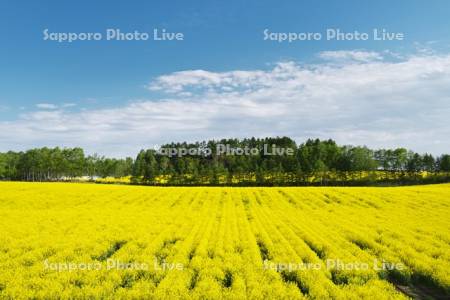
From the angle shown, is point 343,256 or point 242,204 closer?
point 343,256

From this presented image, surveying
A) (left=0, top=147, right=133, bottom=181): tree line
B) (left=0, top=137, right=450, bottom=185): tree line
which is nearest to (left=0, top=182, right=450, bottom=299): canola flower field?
(left=0, top=137, right=450, bottom=185): tree line

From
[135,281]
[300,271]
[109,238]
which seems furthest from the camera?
[109,238]

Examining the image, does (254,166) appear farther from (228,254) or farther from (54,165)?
(228,254)

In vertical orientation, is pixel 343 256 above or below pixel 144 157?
below

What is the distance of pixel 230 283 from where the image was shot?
1727 centimetres

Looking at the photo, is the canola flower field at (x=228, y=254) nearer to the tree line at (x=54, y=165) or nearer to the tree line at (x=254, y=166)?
the tree line at (x=254, y=166)

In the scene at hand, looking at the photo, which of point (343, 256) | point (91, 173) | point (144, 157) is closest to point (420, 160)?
point (144, 157)

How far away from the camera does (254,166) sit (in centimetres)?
14288

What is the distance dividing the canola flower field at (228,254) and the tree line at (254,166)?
84.9m

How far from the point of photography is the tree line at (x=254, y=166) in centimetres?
12875

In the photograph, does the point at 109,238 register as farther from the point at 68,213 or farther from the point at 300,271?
the point at 68,213

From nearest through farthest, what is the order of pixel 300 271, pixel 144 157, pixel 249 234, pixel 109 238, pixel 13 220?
pixel 300 271 → pixel 109 238 → pixel 249 234 → pixel 13 220 → pixel 144 157

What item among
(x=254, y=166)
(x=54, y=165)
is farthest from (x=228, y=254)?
(x=54, y=165)

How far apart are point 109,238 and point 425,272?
18238mm
